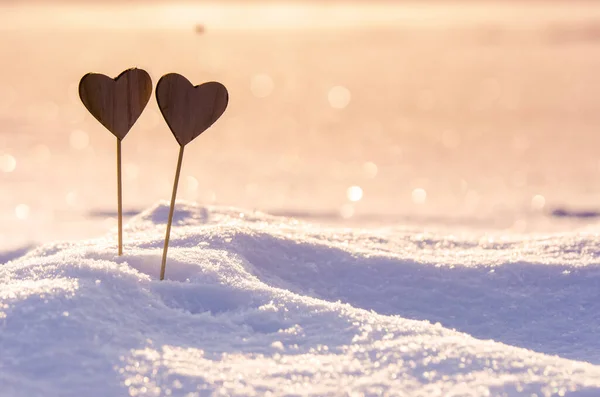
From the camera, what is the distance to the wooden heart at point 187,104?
8.45ft

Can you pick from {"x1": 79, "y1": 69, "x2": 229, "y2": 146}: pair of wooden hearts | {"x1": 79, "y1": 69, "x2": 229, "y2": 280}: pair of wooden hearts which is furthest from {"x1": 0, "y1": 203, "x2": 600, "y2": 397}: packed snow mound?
{"x1": 79, "y1": 69, "x2": 229, "y2": 146}: pair of wooden hearts

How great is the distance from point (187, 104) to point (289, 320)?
0.78 m

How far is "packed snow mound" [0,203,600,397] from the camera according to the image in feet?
6.28

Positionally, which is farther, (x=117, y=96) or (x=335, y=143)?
(x=335, y=143)

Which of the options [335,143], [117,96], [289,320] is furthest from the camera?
[335,143]

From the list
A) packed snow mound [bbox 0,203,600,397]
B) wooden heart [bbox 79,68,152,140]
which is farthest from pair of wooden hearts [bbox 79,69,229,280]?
packed snow mound [bbox 0,203,600,397]

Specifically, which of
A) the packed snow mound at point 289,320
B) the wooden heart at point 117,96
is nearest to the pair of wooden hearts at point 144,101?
the wooden heart at point 117,96

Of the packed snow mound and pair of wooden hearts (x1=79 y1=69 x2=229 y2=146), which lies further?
pair of wooden hearts (x1=79 y1=69 x2=229 y2=146)

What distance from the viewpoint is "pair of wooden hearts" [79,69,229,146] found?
101 inches

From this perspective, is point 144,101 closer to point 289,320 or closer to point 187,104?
point 187,104

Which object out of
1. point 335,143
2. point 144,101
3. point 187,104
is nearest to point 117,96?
point 144,101

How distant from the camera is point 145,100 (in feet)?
8.68

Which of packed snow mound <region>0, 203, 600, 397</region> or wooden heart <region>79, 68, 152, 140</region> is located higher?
wooden heart <region>79, 68, 152, 140</region>

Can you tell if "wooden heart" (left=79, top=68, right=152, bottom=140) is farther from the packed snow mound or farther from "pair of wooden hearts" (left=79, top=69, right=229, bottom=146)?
the packed snow mound
